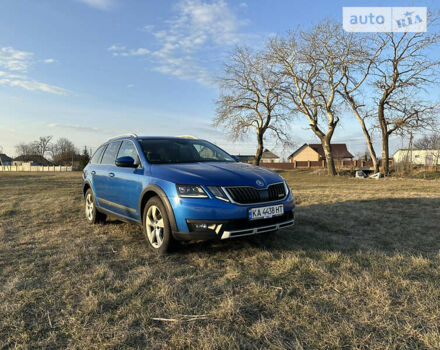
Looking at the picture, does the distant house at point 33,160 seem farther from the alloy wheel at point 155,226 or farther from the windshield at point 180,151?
the alloy wheel at point 155,226

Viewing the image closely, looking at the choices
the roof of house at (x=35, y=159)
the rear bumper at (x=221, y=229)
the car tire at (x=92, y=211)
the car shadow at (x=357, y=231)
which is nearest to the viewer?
the rear bumper at (x=221, y=229)

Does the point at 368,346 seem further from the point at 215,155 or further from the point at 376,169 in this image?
the point at 376,169

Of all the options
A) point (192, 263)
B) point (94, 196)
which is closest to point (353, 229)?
point (192, 263)

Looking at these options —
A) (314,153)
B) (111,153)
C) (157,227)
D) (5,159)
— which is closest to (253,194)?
(157,227)

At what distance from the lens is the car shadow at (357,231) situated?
13.0 feet

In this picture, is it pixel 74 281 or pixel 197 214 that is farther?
pixel 197 214

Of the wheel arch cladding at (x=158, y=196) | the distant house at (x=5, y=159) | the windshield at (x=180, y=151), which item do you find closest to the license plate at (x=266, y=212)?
the wheel arch cladding at (x=158, y=196)

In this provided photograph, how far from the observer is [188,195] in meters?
3.34

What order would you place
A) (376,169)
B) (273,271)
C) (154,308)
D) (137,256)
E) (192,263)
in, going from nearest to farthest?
(154,308) < (273,271) < (192,263) < (137,256) < (376,169)

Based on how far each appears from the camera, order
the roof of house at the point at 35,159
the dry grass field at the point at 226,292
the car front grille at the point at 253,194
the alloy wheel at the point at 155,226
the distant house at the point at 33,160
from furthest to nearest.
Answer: the roof of house at the point at 35,159 < the distant house at the point at 33,160 < the alloy wheel at the point at 155,226 < the car front grille at the point at 253,194 < the dry grass field at the point at 226,292

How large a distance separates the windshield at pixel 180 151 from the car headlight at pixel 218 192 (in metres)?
1.14

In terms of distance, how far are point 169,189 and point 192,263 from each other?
889 mm

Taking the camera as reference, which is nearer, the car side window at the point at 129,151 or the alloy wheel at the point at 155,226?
the alloy wheel at the point at 155,226

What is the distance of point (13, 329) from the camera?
2053 mm
